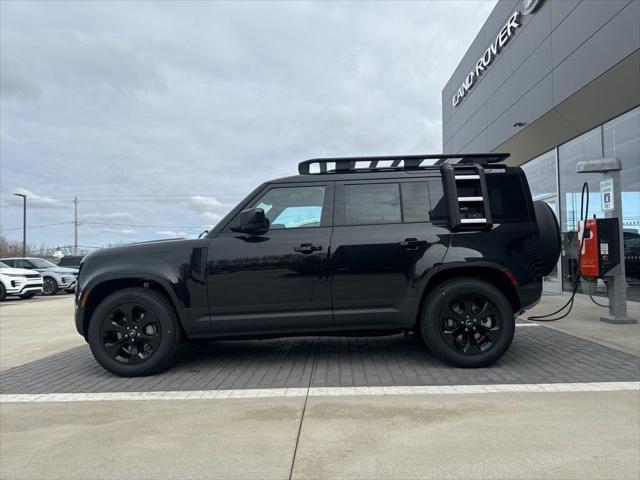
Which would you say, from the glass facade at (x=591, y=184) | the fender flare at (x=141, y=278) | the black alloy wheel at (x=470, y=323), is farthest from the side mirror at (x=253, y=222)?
the glass facade at (x=591, y=184)

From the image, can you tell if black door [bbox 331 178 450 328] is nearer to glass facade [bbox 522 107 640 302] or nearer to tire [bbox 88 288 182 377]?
tire [bbox 88 288 182 377]

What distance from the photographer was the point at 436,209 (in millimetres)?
4863

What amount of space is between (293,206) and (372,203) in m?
0.82

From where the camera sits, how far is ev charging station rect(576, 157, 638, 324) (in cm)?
729

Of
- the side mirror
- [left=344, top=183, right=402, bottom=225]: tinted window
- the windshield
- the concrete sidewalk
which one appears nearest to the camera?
the concrete sidewalk

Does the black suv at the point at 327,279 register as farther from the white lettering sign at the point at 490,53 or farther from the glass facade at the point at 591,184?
the white lettering sign at the point at 490,53

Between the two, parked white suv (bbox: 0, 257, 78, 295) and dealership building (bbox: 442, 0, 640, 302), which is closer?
dealership building (bbox: 442, 0, 640, 302)

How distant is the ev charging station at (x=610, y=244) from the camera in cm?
729

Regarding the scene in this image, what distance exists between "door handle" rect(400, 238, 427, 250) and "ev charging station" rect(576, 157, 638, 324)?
4.17 metres

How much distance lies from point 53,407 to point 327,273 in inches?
104

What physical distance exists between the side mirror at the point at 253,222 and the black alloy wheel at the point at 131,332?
123 centimetres

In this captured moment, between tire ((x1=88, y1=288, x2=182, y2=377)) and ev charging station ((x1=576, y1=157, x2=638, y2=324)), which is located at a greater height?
ev charging station ((x1=576, y1=157, x2=638, y2=324))

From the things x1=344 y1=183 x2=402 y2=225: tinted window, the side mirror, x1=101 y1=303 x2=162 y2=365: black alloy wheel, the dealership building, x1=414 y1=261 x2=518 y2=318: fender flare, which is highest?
the dealership building

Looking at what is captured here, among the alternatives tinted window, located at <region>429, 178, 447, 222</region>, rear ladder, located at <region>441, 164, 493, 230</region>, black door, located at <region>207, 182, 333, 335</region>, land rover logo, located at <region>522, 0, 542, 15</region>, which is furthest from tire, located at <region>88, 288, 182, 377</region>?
land rover logo, located at <region>522, 0, 542, 15</region>
